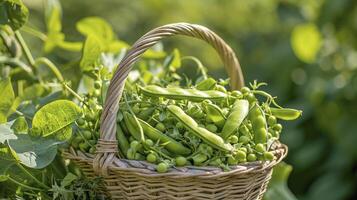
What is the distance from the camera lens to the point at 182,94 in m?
1.04

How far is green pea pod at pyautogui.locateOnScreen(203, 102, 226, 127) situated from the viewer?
103 cm

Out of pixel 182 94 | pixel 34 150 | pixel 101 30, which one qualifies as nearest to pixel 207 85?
pixel 182 94

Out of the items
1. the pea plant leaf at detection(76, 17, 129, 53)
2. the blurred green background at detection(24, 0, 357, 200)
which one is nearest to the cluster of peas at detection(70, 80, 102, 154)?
the pea plant leaf at detection(76, 17, 129, 53)

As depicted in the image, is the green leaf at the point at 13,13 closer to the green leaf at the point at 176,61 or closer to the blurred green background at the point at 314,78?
the green leaf at the point at 176,61

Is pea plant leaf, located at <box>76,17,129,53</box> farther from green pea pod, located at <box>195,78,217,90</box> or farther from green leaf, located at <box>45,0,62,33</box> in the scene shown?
green pea pod, located at <box>195,78,217,90</box>

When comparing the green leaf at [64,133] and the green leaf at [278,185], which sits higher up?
the green leaf at [64,133]

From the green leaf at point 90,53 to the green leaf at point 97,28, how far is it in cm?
25

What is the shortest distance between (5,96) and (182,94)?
0.31 meters

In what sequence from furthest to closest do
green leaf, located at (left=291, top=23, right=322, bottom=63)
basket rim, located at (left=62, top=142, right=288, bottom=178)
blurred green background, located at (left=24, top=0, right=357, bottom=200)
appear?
1. green leaf, located at (left=291, top=23, right=322, bottom=63)
2. blurred green background, located at (left=24, top=0, right=357, bottom=200)
3. basket rim, located at (left=62, top=142, right=288, bottom=178)

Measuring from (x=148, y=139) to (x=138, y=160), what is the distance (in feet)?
0.12

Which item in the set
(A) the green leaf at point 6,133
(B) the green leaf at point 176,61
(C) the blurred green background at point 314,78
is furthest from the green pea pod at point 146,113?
(C) the blurred green background at point 314,78

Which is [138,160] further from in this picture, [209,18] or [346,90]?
[209,18]

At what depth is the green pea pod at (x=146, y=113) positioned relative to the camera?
1051mm

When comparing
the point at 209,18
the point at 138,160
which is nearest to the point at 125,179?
the point at 138,160
